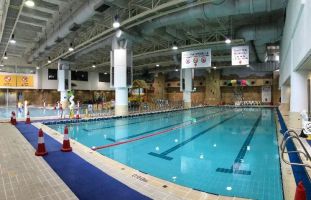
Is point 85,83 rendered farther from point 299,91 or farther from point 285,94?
point 299,91

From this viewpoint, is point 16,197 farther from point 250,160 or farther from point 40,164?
point 250,160

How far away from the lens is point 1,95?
2317 centimetres

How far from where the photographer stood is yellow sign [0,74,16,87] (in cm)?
2195

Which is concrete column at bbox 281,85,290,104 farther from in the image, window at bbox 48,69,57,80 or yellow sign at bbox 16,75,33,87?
yellow sign at bbox 16,75,33,87

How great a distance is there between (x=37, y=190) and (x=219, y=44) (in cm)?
1210

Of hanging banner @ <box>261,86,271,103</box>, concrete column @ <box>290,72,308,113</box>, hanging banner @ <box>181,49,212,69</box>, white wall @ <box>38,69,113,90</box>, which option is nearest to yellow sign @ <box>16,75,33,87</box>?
white wall @ <box>38,69,113,90</box>

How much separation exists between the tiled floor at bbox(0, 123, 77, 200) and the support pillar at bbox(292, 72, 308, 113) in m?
7.26

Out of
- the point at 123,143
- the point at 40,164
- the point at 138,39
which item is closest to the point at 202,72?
the point at 138,39

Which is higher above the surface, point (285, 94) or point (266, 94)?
point (266, 94)

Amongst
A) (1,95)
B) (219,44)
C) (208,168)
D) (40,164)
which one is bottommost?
(208,168)

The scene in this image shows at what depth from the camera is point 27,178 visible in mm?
3098

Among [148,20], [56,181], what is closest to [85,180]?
[56,181]

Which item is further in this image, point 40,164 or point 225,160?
point 225,160

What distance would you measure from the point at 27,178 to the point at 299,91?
772 cm
